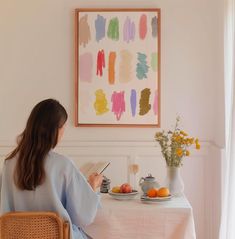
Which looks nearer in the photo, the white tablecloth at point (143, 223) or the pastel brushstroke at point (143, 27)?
the white tablecloth at point (143, 223)

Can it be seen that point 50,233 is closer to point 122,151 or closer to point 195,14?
point 122,151

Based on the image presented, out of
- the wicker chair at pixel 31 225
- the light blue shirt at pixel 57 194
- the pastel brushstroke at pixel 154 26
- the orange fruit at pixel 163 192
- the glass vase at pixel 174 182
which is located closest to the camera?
the wicker chair at pixel 31 225

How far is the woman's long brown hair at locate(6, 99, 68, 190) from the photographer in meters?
2.42

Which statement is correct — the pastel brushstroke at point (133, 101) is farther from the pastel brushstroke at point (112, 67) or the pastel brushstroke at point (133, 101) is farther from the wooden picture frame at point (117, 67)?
the pastel brushstroke at point (112, 67)

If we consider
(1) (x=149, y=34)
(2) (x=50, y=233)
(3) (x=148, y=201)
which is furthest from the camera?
(1) (x=149, y=34)

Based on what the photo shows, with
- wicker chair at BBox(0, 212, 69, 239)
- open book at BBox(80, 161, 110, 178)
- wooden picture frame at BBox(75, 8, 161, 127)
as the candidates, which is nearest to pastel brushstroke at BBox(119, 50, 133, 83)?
wooden picture frame at BBox(75, 8, 161, 127)

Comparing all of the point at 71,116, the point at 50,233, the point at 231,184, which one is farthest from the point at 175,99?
the point at 50,233

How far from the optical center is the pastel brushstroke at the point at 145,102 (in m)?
3.89

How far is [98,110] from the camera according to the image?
393 cm

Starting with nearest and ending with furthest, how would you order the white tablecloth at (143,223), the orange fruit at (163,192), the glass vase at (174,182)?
the white tablecloth at (143,223)
the orange fruit at (163,192)
the glass vase at (174,182)

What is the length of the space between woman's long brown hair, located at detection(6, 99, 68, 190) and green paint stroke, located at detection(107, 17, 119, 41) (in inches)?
61.9

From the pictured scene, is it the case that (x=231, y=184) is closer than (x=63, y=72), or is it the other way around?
(x=231, y=184)

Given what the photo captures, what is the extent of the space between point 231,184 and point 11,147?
1.99 m

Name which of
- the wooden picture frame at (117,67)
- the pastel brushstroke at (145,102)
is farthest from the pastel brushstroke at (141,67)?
the pastel brushstroke at (145,102)
